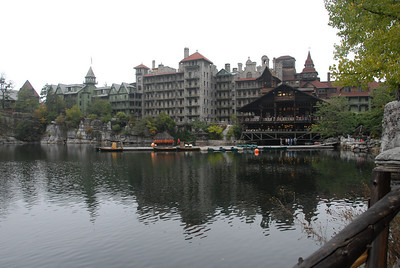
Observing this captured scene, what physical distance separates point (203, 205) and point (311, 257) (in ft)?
61.2

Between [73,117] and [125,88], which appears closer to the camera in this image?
[73,117]

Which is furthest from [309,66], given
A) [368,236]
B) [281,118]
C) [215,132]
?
[368,236]

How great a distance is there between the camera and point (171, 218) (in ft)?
62.0

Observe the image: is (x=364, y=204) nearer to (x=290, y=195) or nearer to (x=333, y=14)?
(x=290, y=195)

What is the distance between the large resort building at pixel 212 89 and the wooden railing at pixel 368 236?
8293cm

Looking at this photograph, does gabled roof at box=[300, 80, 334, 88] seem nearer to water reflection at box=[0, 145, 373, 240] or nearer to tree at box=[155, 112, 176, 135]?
tree at box=[155, 112, 176, 135]

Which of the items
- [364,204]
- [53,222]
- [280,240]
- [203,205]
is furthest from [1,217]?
[364,204]

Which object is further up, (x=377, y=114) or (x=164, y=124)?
(x=164, y=124)

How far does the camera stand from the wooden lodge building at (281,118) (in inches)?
3201

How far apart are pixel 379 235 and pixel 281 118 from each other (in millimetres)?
82072

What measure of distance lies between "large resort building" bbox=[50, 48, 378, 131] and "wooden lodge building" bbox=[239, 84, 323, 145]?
0.32 m

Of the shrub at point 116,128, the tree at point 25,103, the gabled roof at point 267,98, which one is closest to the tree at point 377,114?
the gabled roof at point 267,98

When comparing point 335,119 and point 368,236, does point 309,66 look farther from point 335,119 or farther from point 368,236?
point 368,236

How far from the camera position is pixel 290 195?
78.5 feet
